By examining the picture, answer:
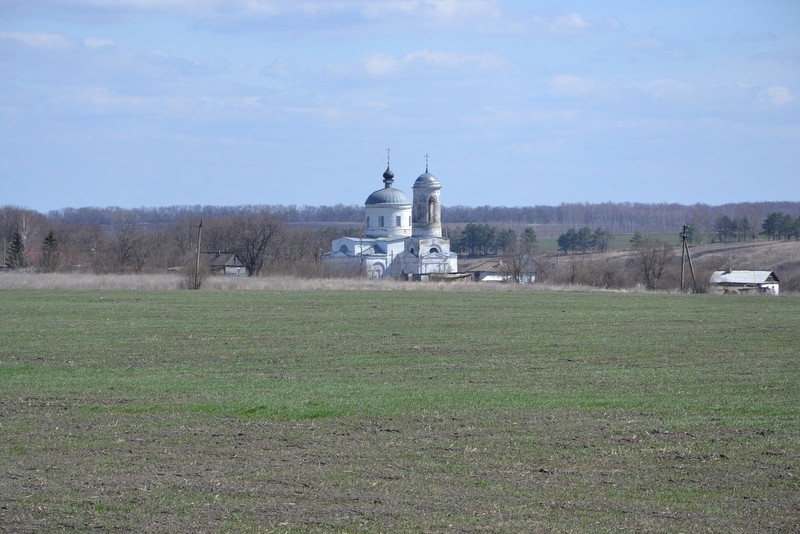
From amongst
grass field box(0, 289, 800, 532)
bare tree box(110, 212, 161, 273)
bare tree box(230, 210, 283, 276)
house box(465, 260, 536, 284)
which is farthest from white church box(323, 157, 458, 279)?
grass field box(0, 289, 800, 532)

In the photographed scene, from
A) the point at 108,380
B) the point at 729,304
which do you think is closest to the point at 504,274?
the point at 729,304

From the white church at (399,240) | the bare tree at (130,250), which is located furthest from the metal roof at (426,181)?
the bare tree at (130,250)

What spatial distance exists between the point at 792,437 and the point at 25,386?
11.8m

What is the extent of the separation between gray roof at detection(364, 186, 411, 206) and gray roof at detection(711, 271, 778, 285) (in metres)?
30.4

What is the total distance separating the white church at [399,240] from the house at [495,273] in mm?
2773

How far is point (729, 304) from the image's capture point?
50094 millimetres

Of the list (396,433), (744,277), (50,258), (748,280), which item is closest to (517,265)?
(744,277)

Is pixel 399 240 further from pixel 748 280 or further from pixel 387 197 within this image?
pixel 748 280

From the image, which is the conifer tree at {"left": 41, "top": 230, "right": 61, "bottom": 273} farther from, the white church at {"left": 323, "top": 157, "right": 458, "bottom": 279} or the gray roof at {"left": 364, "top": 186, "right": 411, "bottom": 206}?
the gray roof at {"left": 364, "top": 186, "right": 411, "bottom": 206}

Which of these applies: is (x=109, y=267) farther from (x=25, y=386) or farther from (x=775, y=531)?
(x=775, y=531)

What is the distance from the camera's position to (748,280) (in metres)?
90.2

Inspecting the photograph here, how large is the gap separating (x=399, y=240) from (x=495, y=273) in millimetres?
9630

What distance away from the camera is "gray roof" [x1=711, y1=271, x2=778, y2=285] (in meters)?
89.8

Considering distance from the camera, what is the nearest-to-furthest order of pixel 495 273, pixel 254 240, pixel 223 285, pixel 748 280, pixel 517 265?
1. pixel 223 285
2. pixel 748 280
3. pixel 517 265
4. pixel 254 240
5. pixel 495 273
